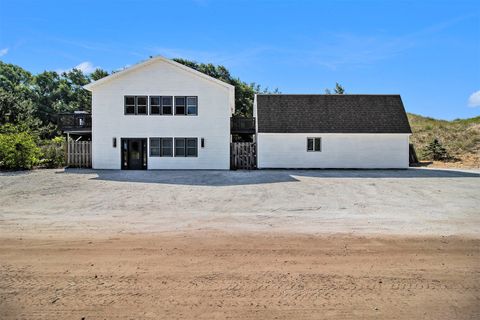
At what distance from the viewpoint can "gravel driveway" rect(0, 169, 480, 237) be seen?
28.3 ft

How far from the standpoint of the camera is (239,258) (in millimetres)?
6141

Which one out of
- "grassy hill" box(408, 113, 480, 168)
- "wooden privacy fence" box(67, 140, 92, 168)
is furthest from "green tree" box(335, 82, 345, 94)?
"wooden privacy fence" box(67, 140, 92, 168)

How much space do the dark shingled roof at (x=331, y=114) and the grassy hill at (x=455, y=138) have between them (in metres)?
8.72

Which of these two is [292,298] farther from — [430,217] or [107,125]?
[107,125]

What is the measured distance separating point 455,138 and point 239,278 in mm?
39950

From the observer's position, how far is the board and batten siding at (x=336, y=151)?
2473cm

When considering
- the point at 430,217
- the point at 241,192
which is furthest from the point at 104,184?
the point at 430,217

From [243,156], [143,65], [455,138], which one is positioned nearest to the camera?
[143,65]

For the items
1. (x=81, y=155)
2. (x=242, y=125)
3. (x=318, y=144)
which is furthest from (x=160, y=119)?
(x=318, y=144)

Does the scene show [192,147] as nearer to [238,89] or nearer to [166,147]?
[166,147]

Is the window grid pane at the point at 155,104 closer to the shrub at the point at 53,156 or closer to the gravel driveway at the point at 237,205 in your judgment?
the gravel driveway at the point at 237,205

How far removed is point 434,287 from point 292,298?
2.13 metres

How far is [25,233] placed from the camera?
25.9ft

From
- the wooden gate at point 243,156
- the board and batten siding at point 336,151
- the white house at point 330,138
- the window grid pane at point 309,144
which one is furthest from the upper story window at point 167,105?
the window grid pane at point 309,144
